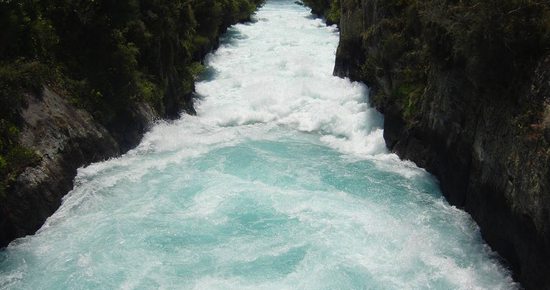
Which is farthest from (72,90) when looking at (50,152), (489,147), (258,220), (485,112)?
(489,147)

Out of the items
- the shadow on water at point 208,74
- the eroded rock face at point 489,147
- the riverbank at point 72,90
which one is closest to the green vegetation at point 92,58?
the riverbank at point 72,90

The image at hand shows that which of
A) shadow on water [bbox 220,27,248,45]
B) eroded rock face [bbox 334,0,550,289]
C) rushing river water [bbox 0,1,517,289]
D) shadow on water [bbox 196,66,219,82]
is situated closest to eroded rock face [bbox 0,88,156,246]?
rushing river water [bbox 0,1,517,289]

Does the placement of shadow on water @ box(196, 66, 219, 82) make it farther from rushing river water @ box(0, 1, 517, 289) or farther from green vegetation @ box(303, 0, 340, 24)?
green vegetation @ box(303, 0, 340, 24)

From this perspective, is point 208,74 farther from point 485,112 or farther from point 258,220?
point 485,112

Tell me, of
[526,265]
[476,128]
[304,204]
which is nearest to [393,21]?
[476,128]

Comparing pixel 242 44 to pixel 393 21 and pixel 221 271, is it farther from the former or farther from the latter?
pixel 221 271

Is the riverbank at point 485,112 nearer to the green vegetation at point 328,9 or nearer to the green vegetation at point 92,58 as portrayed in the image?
the green vegetation at point 92,58
